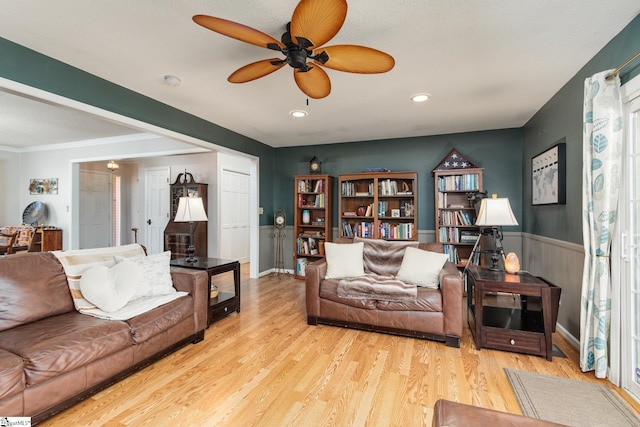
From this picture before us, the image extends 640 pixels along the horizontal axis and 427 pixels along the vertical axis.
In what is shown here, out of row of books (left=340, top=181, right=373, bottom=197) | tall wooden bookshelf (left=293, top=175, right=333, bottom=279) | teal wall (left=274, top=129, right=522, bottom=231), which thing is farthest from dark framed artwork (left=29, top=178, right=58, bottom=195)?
row of books (left=340, top=181, right=373, bottom=197)

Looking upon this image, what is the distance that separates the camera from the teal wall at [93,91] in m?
2.19

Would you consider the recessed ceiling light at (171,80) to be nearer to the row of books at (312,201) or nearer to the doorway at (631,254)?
the row of books at (312,201)

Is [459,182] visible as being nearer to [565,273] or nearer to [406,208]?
[406,208]

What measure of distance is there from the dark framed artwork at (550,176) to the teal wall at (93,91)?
13.2 feet

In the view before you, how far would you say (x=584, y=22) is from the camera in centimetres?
192

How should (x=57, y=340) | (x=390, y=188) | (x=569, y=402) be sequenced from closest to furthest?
1. (x=57, y=340)
2. (x=569, y=402)
3. (x=390, y=188)

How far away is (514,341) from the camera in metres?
2.50

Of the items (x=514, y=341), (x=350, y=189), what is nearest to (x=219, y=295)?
(x=350, y=189)

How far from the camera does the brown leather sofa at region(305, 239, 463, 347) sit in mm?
2664

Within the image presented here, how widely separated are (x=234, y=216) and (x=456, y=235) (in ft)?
14.6

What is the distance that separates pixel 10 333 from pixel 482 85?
4.08 metres

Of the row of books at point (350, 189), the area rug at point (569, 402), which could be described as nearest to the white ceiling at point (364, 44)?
the row of books at point (350, 189)

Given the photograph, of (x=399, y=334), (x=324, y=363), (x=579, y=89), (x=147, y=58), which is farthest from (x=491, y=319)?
(x=147, y=58)

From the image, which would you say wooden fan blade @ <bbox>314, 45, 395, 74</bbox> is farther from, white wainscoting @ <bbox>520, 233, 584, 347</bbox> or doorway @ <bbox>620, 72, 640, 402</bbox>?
white wainscoting @ <bbox>520, 233, 584, 347</bbox>
